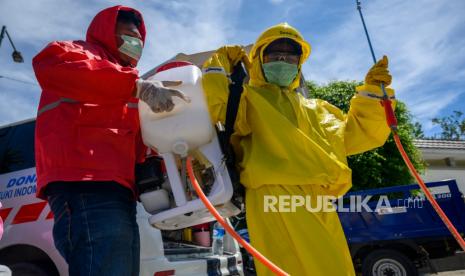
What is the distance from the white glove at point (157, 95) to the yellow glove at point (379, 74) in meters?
1.33

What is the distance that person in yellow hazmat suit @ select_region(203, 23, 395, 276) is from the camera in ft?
6.36

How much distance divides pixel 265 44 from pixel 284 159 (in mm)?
816

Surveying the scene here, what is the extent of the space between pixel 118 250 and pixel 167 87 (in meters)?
0.79

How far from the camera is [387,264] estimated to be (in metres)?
6.40

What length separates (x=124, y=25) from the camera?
2.33m

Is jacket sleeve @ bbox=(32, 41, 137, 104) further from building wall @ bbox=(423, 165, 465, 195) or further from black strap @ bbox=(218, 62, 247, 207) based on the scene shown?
building wall @ bbox=(423, 165, 465, 195)

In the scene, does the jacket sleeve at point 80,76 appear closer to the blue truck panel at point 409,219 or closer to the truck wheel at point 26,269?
the truck wheel at point 26,269

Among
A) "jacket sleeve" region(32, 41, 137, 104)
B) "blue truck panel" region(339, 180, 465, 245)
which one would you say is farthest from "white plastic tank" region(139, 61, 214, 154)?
"blue truck panel" region(339, 180, 465, 245)

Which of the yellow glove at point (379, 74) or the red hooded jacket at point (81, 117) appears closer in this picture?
the red hooded jacket at point (81, 117)

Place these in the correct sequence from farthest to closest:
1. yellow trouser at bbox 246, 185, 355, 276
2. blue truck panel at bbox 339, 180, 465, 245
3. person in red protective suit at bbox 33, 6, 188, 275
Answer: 1. blue truck panel at bbox 339, 180, 465, 245
2. yellow trouser at bbox 246, 185, 355, 276
3. person in red protective suit at bbox 33, 6, 188, 275

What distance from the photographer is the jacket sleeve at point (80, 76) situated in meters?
1.78

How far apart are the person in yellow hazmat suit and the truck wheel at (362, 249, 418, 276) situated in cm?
472

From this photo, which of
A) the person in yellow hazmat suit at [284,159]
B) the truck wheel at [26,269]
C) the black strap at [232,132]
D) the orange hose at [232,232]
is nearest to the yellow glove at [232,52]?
the person in yellow hazmat suit at [284,159]

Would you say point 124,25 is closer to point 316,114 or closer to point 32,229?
point 316,114
